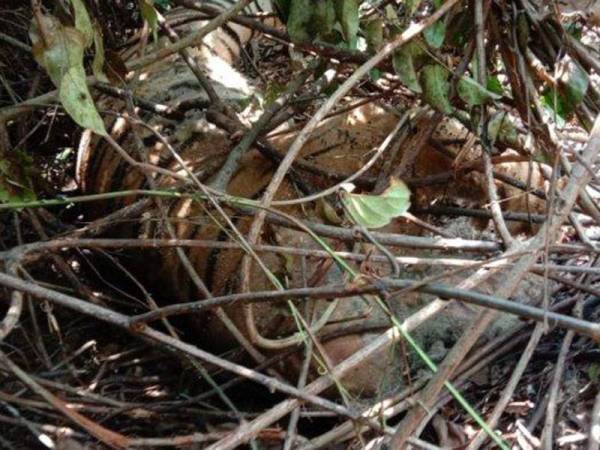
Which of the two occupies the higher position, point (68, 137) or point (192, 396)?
point (68, 137)

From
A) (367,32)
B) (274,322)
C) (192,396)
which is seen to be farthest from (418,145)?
(192,396)

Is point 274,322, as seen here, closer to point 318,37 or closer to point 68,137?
point 318,37

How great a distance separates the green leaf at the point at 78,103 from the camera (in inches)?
28.9

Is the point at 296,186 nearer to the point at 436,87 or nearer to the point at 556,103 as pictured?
the point at 436,87

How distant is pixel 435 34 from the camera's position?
36.8 inches

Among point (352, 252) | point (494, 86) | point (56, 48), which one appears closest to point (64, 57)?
point (56, 48)

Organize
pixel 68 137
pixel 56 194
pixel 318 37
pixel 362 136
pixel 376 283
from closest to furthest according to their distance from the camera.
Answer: pixel 376 283 → pixel 318 37 → pixel 362 136 → pixel 56 194 → pixel 68 137

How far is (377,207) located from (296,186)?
1.49 feet

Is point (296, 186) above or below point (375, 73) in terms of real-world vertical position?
below

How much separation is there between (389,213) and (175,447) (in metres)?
0.49

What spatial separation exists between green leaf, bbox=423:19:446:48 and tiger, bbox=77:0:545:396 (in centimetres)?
15

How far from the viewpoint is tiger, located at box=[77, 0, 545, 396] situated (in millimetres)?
1100

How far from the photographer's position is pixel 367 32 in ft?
3.14

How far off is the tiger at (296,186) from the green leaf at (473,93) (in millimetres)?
124
